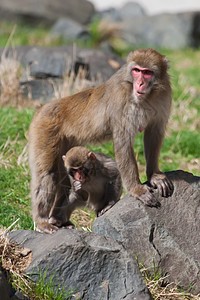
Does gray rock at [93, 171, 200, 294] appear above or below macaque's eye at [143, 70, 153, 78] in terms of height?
below

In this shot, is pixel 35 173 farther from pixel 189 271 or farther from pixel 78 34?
pixel 78 34

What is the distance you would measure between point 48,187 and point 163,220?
5.23 ft

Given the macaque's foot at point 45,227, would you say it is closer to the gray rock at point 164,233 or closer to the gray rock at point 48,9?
the gray rock at point 164,233

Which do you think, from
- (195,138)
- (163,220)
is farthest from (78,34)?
(163,220)

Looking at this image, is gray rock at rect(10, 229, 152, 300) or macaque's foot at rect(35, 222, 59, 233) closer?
gray rock at rect(10, 229, 152, 300)

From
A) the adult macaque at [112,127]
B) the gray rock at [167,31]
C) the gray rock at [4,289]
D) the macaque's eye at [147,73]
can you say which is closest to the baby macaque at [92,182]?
the adult macaque at [112,127]

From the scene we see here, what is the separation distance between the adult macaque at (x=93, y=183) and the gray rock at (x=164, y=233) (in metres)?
0.85

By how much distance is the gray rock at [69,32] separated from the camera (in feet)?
55.6

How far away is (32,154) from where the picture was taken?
5.86 m

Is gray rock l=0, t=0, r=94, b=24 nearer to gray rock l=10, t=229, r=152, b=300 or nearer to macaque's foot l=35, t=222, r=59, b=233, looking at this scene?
macaque's foot l=35, t=222, r=59, b=233

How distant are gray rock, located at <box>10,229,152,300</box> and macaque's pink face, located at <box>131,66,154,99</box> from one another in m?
1.66

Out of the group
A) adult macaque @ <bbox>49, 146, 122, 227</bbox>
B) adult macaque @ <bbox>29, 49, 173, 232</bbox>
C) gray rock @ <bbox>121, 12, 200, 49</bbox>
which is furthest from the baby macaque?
gray rock @ <bbox>121, 12, 200, 49</bbox>

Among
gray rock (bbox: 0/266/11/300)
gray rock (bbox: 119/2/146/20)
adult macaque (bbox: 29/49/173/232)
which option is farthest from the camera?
gray rock (bbox: 119/2/146/20)

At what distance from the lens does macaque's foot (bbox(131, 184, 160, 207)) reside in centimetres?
486
